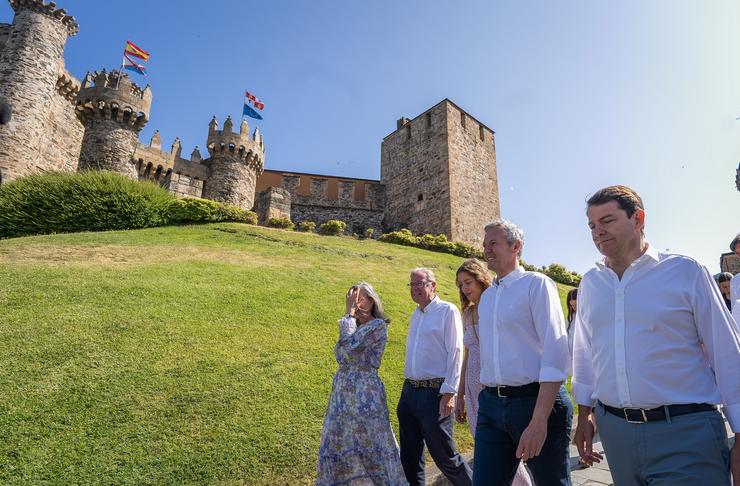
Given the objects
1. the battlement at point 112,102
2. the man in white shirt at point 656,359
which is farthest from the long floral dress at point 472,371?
the battlement at point 112,102

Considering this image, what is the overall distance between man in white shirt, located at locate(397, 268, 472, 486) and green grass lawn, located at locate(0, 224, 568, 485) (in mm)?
1265

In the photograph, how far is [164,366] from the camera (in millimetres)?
5949

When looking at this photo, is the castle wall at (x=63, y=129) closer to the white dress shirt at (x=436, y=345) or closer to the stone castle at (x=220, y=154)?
the stone castle at (x=220, y=154)

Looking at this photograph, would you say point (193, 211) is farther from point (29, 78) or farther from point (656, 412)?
point (656, 412)

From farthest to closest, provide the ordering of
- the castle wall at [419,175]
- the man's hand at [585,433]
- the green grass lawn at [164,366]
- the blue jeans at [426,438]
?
the castle wall at [419,175] < the green grass lawn at [164,366] < the blue jeans at [426,438] < the man's hand at [585,433]

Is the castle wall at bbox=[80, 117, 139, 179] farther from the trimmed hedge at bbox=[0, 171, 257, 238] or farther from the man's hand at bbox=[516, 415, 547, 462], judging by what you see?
the man's hand at bbox=[516, 415, 547, 462]

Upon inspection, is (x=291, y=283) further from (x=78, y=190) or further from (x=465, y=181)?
(x=465, y=181)

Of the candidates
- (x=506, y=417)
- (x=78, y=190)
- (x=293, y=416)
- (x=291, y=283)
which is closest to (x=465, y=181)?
(x=291, y=283)

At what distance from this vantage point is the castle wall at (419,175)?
28016 millimetres

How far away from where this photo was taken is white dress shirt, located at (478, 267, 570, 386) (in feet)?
8.15

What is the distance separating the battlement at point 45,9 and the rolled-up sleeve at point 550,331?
27.1 meters

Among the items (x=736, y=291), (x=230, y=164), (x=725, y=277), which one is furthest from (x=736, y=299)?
(x=230, y=164)

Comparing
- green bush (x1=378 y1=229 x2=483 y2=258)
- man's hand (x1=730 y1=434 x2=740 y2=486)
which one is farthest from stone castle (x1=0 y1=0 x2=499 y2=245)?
man's hand (x1=730 y1=434 x2=740 y2=486)

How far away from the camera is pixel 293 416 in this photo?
202 inches
